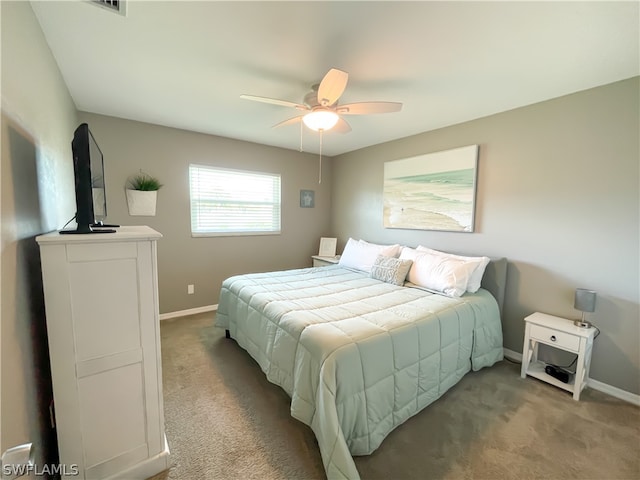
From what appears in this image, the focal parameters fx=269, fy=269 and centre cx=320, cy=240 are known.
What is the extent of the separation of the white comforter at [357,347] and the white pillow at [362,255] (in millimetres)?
645

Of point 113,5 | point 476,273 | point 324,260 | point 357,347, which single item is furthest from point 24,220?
point 324,260

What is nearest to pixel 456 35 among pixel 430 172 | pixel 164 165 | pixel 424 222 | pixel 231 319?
pixel 430 172

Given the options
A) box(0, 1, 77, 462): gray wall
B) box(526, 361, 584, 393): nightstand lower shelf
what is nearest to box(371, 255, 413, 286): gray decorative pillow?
box(526, 361, 584, 393): nightstand lower shelf

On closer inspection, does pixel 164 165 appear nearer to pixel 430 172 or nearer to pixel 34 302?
pixel 34 302

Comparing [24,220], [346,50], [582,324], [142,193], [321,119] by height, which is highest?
[346,50]

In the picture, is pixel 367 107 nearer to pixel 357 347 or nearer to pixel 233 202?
pixel 357 347

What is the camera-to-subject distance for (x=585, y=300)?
81.9 inches

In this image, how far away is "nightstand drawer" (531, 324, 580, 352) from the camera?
2.06 metres

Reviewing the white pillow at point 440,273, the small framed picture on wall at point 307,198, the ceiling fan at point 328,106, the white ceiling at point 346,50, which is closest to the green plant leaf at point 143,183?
the white ceiling at point 346,50

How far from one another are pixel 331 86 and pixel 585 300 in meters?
2.48

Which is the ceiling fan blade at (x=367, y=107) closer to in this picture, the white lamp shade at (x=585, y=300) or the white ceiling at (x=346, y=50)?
the white ceiling at (x=346, y=50)

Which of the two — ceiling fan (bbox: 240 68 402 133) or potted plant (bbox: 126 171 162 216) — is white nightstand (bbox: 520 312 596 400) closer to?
ceiling fan (bbox: 240 68 402 133)

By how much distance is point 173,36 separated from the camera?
5.26 ft

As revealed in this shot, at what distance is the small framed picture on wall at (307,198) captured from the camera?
4492mm
